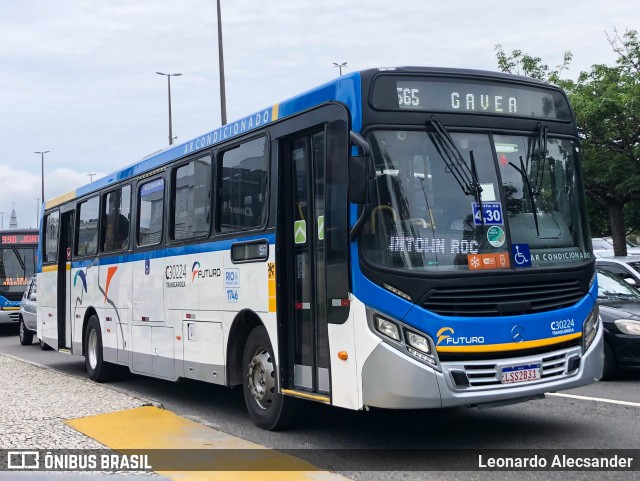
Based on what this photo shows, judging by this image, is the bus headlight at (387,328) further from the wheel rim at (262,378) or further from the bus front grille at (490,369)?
the wheel rim at (262,378)

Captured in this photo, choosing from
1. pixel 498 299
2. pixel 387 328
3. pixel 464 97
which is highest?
pixel 464 97

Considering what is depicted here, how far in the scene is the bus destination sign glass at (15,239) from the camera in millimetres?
26578

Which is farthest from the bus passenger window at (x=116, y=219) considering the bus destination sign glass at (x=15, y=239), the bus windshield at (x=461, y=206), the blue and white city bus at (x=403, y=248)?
the bus destination sign glass at (x=15, y=239)

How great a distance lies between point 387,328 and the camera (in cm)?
668

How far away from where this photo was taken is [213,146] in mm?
9633

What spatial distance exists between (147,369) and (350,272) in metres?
5.31

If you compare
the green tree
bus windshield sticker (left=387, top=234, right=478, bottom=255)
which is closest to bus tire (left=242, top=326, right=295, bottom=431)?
bus windshield sticker (left=387, top=234, right=478, bottom=255)

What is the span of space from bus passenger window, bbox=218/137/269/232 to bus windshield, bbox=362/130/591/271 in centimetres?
189

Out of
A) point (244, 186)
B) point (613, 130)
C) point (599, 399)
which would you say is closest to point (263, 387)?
point (244, 186)

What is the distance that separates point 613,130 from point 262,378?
48.1 ft

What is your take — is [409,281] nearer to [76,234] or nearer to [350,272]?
[350,272]

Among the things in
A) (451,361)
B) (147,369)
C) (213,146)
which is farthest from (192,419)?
(451,361)

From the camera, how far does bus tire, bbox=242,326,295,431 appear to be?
8.23 metres

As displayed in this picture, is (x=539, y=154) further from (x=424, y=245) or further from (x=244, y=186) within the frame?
(x=244, y=186)
